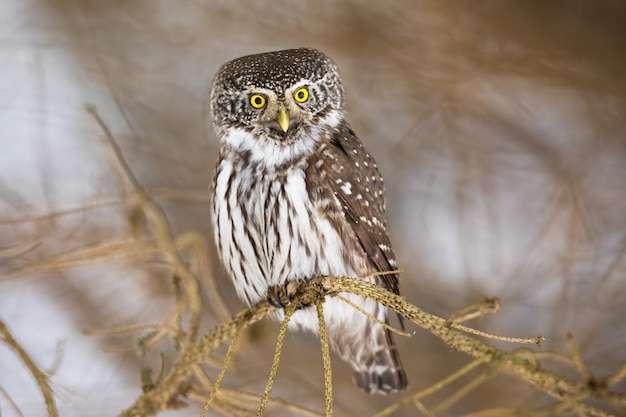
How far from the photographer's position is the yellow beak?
9.56 ft

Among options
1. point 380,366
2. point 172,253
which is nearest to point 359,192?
point 172,253

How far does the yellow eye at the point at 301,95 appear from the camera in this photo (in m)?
3.01

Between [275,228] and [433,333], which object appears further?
[275,228]

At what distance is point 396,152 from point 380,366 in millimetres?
1663

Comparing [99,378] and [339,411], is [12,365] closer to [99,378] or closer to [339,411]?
[99,378]

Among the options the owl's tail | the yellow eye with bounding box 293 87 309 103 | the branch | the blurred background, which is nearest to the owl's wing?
the yellow eye with bounding box 293 87 309 103

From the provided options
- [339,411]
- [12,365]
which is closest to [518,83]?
[339,411]

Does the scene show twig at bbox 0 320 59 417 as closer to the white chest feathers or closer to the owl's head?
the white chest feathers

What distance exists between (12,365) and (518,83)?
342cm

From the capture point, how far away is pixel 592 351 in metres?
4.47

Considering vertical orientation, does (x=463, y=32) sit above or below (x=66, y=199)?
above

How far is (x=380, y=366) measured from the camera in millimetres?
3566

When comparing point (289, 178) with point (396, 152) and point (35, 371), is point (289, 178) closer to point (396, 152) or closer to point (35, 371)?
point (35, 371)

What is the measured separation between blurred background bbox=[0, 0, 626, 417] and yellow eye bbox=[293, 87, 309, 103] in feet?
5.10
